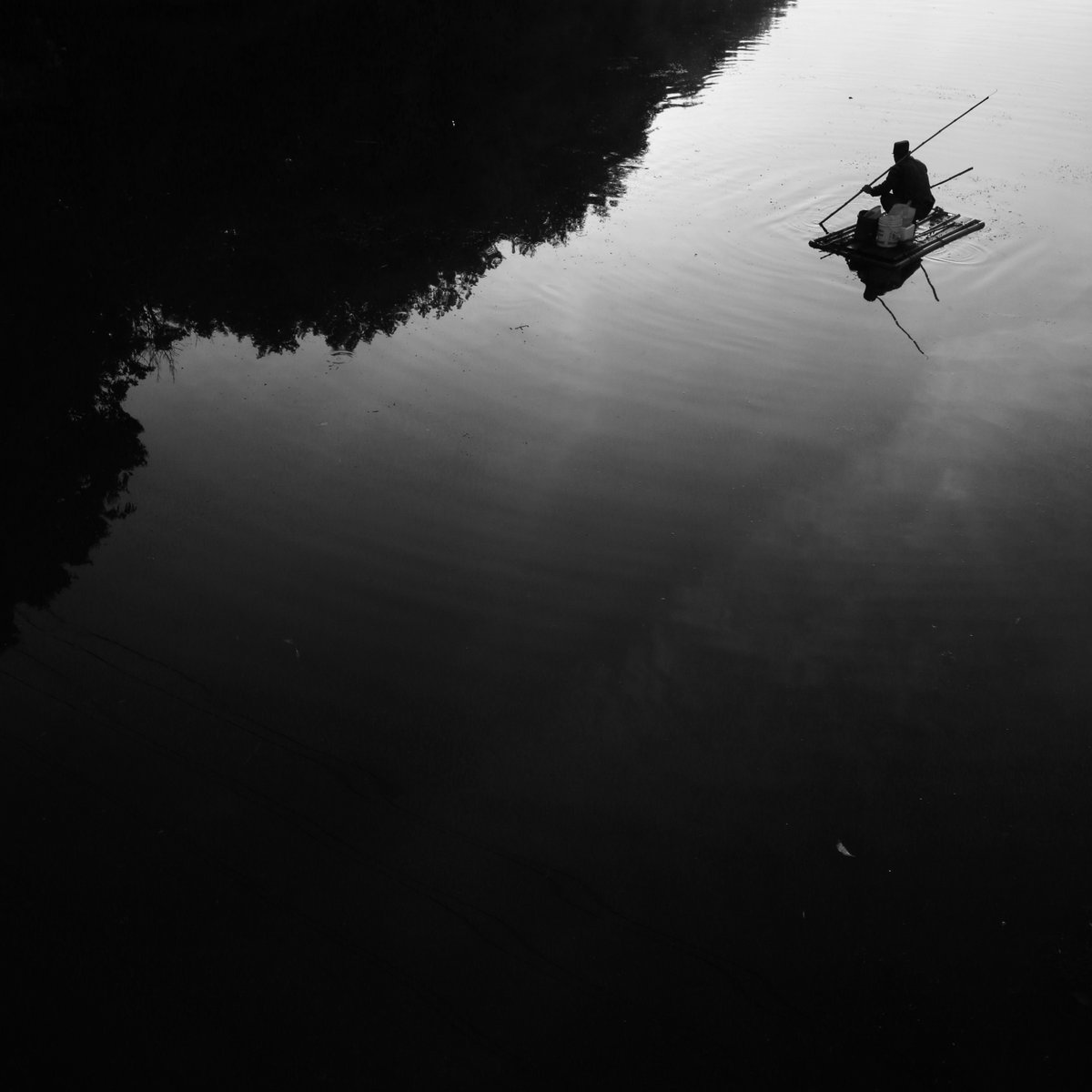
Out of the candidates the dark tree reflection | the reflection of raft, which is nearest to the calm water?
the dark tree reflection

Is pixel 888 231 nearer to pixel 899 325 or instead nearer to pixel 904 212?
pixel 904 212

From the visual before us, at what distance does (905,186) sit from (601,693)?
31.4 feet

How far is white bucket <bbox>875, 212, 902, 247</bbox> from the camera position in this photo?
39.9 ft

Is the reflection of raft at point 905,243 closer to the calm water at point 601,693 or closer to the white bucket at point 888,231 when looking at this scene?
the white bucket at point 888,231

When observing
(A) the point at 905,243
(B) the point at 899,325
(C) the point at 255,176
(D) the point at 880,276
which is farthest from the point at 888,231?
(C) the point at 255,176

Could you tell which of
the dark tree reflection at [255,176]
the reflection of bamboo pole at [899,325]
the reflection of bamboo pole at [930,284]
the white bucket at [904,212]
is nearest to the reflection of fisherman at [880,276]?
the reflection of bamboo pole at [930,284]

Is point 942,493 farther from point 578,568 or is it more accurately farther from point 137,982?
point 137,982

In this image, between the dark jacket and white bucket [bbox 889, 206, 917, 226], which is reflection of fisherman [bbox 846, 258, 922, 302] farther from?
the dark jacket

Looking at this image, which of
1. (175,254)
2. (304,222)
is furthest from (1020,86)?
(175,254)

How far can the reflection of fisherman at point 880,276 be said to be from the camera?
12.2 m

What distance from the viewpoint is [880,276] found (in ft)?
41.1

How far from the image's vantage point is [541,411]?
9.23 meters

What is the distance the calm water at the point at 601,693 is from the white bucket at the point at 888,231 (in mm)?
1572

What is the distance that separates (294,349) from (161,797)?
20.6 ft
